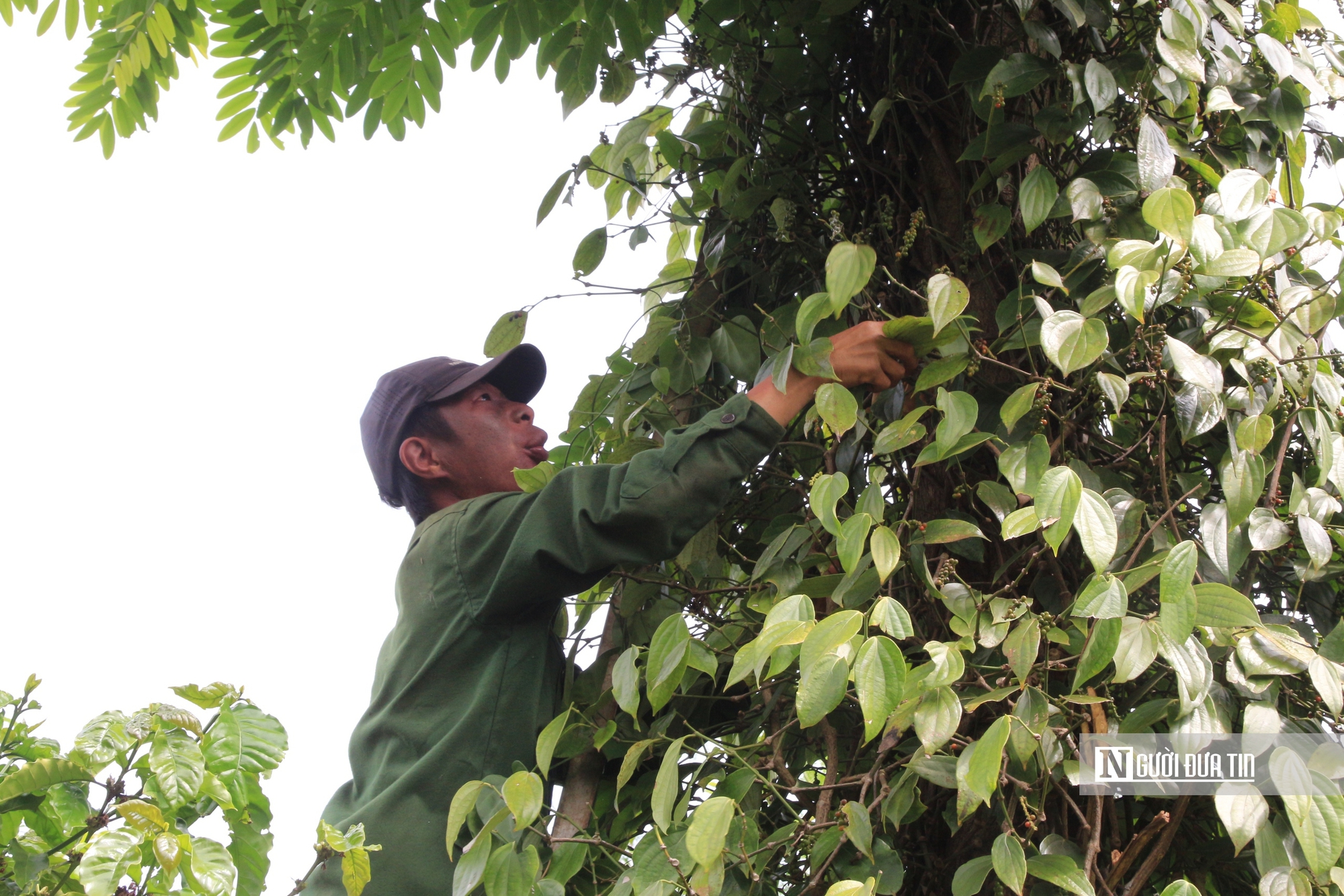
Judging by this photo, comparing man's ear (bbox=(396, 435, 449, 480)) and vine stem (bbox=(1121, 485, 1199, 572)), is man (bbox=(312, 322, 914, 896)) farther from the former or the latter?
vine stem (bbox=(1121, 485, 1199, 572))

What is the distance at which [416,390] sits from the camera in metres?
1.81

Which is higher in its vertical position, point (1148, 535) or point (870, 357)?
point (870, 357)

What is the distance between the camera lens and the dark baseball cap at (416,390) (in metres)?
1.80

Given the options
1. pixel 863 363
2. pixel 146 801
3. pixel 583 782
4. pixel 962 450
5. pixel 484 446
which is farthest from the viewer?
pixel 484 446

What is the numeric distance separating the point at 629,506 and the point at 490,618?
1.01 ft

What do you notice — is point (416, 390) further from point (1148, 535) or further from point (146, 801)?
point (1148, 535)

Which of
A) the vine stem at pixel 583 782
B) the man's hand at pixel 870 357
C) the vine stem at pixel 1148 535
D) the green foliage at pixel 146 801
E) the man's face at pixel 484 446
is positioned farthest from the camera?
the man's face at pixel 484 446

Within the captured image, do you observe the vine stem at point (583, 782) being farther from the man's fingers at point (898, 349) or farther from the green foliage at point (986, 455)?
the man's fingers at point (898, 349)

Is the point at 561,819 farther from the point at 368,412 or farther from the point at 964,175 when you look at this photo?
the point at 964,175

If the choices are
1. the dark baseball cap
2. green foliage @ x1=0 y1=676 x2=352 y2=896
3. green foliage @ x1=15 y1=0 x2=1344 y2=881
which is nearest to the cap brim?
the dark baseball cap

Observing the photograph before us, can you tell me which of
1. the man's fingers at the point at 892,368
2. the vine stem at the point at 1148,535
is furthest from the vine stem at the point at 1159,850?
the man's fingers at the point at 892,368

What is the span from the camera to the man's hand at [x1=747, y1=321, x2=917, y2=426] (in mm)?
1309

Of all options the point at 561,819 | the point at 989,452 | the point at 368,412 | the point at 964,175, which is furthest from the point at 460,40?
the point at 561,819

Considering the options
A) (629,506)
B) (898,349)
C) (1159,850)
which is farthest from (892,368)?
(1159,850)
